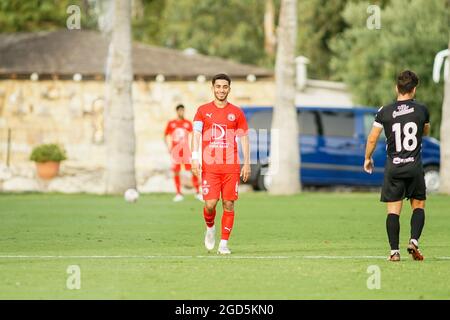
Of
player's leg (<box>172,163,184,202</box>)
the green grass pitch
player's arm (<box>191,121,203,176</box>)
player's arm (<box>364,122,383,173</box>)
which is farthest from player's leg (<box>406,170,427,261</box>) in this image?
player's leg (<box>172,163,184,202</box>)

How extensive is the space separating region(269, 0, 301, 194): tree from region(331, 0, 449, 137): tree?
14958 mm

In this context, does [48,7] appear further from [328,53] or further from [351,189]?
[351,189]

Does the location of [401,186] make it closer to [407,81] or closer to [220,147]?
[407,81]

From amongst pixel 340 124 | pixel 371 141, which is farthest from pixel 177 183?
pixel 371 141

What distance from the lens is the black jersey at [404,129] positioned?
15180mm

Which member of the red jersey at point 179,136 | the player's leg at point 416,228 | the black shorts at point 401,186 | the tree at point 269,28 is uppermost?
the tree at point 269,28

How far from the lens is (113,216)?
80.0 ft

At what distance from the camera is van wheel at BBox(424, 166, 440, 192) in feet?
119

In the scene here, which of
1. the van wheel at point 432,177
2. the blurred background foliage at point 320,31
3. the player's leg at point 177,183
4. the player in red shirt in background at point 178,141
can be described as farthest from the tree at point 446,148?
the blurred background foliage at point 320,31

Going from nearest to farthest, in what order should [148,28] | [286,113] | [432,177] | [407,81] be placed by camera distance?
1. [407,81]
2. [286,113]
3. [432,177]
4. [148,28]

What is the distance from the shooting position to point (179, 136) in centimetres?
3052

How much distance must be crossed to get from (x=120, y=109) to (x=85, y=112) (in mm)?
14124

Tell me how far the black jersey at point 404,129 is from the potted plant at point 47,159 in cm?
2485

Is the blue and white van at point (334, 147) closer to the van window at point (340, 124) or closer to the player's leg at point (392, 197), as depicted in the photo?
the van window at point (340, 124)
